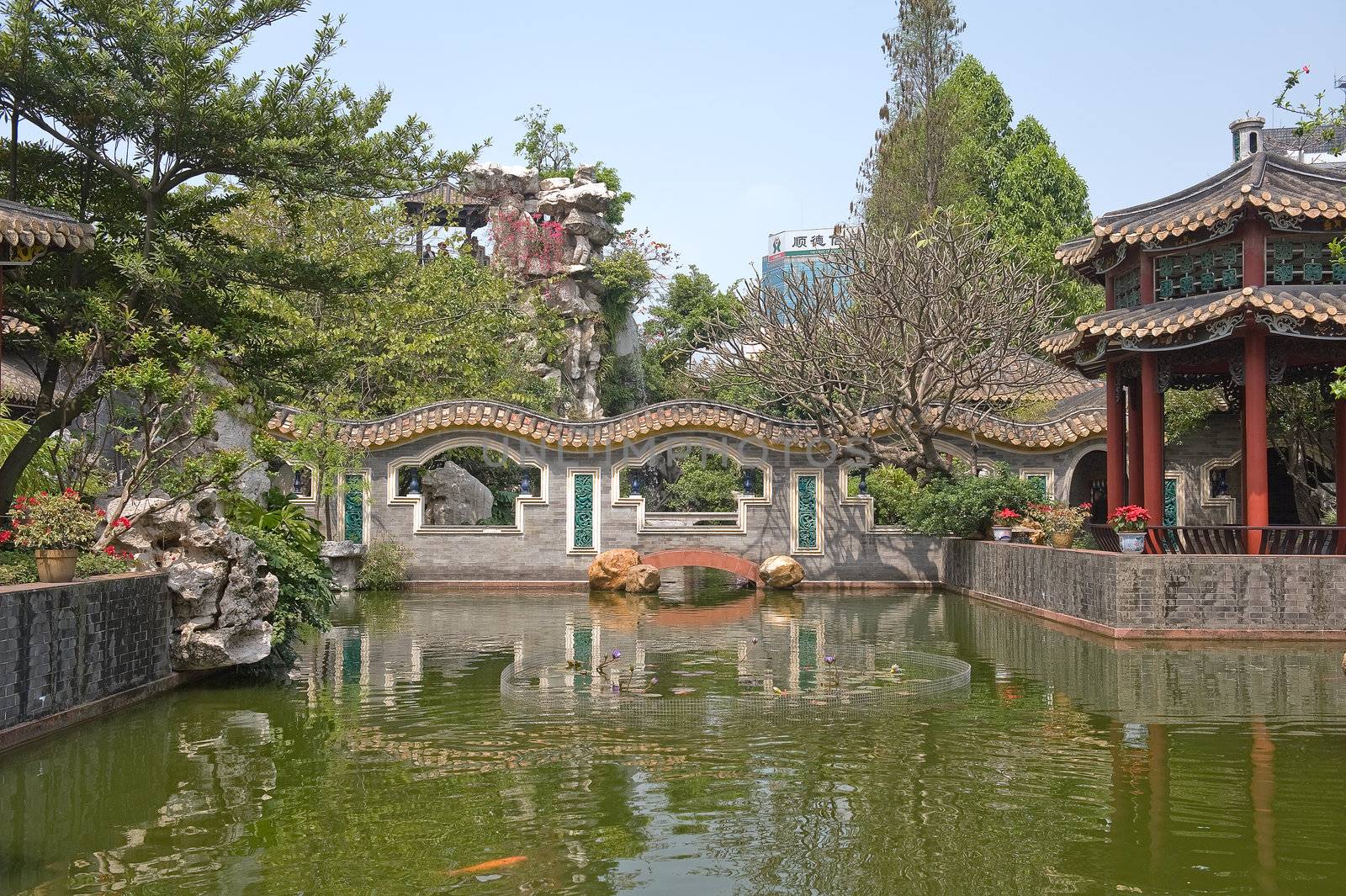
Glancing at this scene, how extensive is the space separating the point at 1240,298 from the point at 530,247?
23580mm

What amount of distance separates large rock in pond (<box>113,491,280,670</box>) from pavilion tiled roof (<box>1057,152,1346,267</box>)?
34.6ft

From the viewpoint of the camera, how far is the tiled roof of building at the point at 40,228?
873 centimetres

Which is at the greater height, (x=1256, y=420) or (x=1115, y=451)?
(x=1256, y=420)

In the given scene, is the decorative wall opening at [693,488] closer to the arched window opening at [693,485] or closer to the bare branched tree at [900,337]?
the arched window opening at [693,485]

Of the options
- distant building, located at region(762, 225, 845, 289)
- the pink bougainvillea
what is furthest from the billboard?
the pink bougainvillea

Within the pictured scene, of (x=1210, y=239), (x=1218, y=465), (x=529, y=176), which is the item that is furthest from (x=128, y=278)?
(x=529, y=176)

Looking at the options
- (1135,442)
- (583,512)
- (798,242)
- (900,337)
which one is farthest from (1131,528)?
(798,242)

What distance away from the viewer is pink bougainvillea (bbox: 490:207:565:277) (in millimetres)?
34344

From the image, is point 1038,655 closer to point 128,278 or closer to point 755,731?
point 755,731

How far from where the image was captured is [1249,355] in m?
13.9

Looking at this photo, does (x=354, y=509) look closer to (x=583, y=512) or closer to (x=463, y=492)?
(x=583, y=512)

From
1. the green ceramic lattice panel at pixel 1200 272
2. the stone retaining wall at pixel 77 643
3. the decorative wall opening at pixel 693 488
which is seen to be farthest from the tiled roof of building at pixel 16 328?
the green ceramic lattice panel at pixel 1200 272

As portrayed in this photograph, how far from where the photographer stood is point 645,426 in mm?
22094

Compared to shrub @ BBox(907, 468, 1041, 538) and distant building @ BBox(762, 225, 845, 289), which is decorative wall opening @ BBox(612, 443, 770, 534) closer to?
shrub @ BBox(907, 468, 1041, 538)
